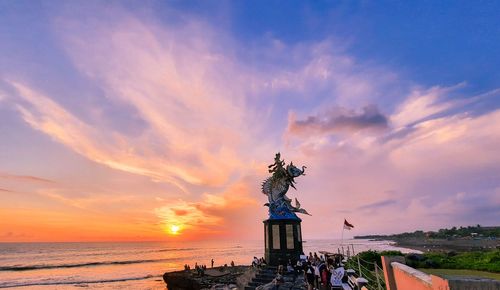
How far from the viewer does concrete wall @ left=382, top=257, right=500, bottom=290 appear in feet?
9.13

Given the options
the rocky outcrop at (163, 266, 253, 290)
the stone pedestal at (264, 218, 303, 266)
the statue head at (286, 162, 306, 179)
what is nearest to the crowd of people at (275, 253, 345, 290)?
the stone pedestal at (264, 218, 303, 266)

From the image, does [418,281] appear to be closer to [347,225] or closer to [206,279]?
[347,225]

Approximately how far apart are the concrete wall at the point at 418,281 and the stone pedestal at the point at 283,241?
66.6ft

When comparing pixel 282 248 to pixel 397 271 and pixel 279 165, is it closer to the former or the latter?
pixel 279 165

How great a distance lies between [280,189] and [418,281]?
23.9 m

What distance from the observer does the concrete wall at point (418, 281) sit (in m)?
2.78

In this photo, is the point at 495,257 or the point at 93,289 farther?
the point at 93,289

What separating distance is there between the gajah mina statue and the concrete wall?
2079 cm

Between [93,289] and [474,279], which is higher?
[474,279]

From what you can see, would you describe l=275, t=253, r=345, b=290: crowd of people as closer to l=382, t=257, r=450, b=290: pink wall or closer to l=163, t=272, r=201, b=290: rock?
l=382, t=257, r=450, b=290: pink wall

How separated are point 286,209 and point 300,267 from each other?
5.51 meters

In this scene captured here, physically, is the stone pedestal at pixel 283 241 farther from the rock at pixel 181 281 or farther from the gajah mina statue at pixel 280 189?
the rock at pixel 181 281

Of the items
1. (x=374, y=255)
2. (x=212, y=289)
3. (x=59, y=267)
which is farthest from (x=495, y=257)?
(x=59, y=267)

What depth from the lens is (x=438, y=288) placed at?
3.17 meters
